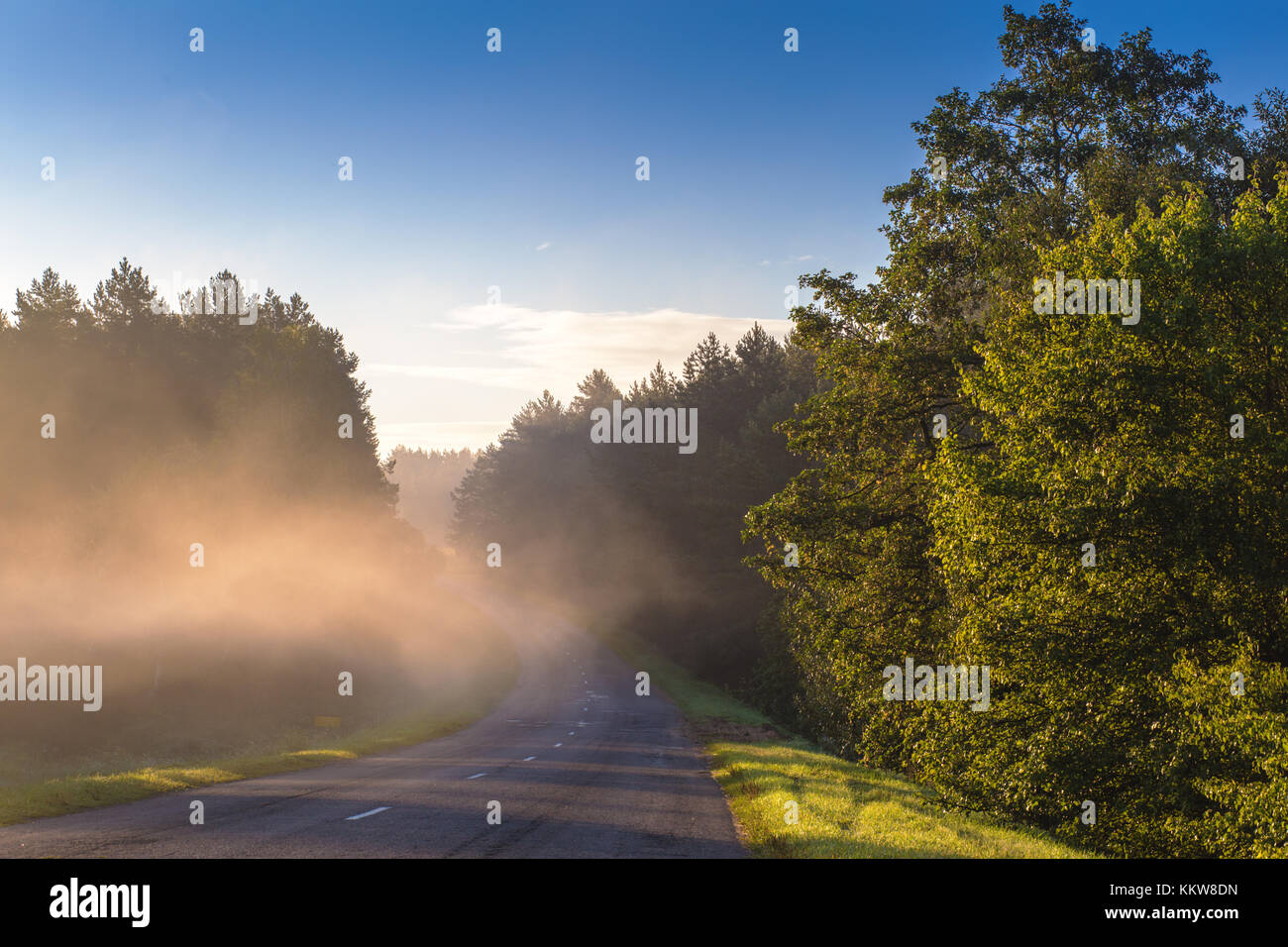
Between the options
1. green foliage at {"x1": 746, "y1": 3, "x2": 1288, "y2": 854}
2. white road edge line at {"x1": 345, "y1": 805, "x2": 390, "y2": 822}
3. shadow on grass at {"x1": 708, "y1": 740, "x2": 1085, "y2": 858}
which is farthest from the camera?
green foliage at {"x1": 746, "y1": 3, "x2": 1288, "y2": 854}

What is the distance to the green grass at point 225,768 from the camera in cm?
1580

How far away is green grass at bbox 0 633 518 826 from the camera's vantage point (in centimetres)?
1580

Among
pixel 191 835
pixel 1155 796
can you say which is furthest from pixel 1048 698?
pixel 191 835

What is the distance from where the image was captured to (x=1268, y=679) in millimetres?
15500

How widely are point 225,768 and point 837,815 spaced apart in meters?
15.0

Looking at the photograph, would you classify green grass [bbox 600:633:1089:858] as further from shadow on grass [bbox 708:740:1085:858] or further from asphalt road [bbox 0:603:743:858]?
asphalt road [bbox 0:603:743:858]

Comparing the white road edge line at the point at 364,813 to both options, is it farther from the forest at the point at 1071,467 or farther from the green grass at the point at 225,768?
the forest at the point at 1071,467

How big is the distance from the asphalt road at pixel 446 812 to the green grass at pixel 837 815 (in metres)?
0.74

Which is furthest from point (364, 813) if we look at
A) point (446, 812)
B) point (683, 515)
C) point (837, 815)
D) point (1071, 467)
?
point (683, 515)

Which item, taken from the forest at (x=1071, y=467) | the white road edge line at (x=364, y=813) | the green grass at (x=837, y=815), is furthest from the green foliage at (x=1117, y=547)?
the white road edge line at (x=364, y=813)

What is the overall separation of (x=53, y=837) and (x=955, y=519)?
659 inches

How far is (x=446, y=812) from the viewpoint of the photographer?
15172 millimetres

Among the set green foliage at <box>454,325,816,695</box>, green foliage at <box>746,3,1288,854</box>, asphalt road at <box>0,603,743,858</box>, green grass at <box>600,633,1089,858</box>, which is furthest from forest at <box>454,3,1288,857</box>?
green foliage at <box>454,325,816,695</box>

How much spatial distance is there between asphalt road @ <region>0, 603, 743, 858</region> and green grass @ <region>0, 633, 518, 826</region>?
76 centimetres
